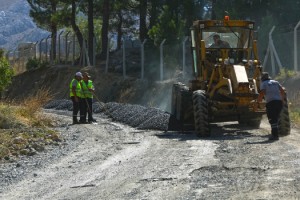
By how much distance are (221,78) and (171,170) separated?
22.6 ft

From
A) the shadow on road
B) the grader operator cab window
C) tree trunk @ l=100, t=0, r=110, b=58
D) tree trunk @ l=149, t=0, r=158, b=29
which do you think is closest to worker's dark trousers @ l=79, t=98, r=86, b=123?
the shadow on road


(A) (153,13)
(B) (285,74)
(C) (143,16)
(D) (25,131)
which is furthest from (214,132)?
(C) (143,16)

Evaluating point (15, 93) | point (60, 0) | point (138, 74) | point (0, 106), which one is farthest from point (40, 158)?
point (15, 93)

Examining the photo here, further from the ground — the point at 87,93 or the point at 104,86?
the point at 87,93

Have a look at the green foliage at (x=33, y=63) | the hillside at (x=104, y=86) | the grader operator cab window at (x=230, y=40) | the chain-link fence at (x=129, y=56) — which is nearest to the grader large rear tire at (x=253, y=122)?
the grader operator cab window at (x=230, y=40)

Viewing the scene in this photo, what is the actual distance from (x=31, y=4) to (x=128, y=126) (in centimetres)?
3139

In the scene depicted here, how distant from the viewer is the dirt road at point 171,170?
9211 mm

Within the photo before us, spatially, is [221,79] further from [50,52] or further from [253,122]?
[50,52]

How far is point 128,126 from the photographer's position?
837 inches

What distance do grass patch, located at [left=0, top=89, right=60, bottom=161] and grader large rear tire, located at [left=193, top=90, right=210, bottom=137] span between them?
339 cm

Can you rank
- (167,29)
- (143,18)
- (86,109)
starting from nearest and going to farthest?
(86,109)
(167,29)
(143,18)

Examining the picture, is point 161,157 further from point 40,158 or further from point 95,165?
point 40,158

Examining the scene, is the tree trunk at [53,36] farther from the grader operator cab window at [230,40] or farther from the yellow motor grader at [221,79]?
the grader operator cab window at [230,40]

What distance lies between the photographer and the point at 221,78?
17.5m
